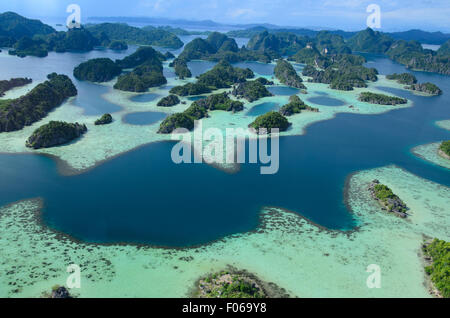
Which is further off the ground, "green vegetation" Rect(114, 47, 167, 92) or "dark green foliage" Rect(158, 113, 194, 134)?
"green vegetation" Rect(114, 47, 167, 92)

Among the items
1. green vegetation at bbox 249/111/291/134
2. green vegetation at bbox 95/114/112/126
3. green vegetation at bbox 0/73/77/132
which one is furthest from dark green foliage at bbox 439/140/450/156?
green vegetation at bbox 0/73/77/132

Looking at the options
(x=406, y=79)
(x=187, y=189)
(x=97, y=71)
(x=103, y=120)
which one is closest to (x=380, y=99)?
(x=406, y=79)

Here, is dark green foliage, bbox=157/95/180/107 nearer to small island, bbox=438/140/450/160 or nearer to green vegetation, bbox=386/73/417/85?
small island, bbox=438/140/450/160

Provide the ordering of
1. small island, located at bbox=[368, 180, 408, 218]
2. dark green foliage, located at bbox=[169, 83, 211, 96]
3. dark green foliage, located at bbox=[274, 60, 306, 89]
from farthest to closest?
dark green foliage, located at bbox=[274, 60, 306, 89] < dark green foliage, located at bbox=[169, 83, 211, 96] < small island, located at bbox=[368, 180, 408, 218]

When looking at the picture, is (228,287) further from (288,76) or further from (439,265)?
(288,76)

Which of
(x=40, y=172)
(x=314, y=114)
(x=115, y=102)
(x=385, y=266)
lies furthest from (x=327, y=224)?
(x=115, y=102)

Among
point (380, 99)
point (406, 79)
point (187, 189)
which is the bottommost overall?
point (187, 189)
